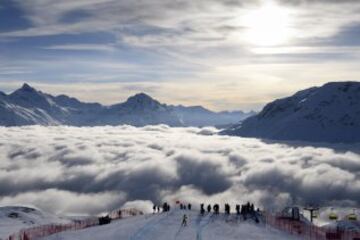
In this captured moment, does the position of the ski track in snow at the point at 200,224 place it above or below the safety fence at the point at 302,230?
above

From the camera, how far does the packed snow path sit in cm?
5747

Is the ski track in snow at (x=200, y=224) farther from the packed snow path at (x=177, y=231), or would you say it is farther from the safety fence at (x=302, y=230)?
the safety fence at (x=302, y=230)

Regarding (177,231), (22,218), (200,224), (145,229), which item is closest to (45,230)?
(22,218)

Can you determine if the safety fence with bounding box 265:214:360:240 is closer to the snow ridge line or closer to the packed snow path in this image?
the packed snow path

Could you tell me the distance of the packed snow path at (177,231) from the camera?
57.5m

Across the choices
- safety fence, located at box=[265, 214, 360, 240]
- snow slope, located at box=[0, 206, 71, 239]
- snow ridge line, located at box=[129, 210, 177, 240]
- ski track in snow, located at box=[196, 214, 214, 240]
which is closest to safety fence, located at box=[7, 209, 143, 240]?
snow slope, located at box=[0, 206, 71, 239]

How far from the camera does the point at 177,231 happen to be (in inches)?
2365

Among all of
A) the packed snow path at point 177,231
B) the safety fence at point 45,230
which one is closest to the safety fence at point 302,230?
the packed snow path at point 177,231

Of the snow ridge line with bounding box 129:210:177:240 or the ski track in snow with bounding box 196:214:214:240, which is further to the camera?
the ski track in snow with bounding box 196:214:214:240

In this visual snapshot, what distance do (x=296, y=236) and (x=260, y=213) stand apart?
18.1 m

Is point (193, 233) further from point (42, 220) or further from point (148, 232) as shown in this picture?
point (42, 220)

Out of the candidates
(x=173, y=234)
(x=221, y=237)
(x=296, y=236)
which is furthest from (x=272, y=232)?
(x=173, y=234)

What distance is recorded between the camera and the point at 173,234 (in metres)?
58.2

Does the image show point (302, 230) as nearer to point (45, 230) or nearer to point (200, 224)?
point (200, 224)
